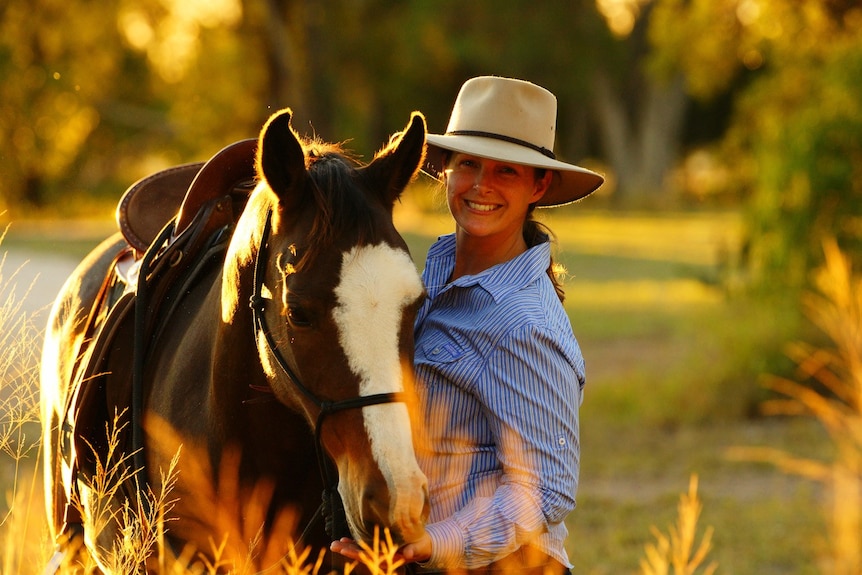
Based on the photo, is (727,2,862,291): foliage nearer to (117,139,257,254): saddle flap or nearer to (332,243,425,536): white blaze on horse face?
(117,139,257,254): saddle flap

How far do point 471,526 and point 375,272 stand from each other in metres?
0.61

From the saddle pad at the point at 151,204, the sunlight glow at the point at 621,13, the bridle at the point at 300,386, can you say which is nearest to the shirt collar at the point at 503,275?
the bridle at the point at 300,386

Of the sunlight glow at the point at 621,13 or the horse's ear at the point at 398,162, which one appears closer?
the horse's ear at the point at 398,162

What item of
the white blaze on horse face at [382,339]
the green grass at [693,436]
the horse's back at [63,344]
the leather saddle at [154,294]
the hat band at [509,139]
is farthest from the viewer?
the green grass at [693,436]

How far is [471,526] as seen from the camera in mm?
2459

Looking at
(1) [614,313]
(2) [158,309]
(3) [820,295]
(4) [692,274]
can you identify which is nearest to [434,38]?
(1) [614,313]

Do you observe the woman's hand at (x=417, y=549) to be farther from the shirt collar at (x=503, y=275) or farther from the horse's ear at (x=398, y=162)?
the horse's ear at (x=398, y=162)

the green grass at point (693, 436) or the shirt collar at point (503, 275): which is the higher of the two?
the shirt collar at point (503, 275)

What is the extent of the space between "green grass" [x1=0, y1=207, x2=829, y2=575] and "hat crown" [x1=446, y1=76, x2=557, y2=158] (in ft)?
1.36

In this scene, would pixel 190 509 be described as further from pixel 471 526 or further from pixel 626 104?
pixel 626 104

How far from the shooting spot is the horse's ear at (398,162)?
2580 mm

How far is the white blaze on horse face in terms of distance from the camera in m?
2.19

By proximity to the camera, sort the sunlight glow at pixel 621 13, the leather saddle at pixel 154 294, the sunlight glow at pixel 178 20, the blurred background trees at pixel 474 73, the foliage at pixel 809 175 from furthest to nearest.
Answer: the sunlight glow at pixel 621 13
the sunlight glow at pixel 178 20
the blurred background trees at pixel 474 73
the foliage at pixel 809 175
the leather saddle at pixel 154 294

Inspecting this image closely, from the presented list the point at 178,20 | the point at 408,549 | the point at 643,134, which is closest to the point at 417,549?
the point at 408,549
